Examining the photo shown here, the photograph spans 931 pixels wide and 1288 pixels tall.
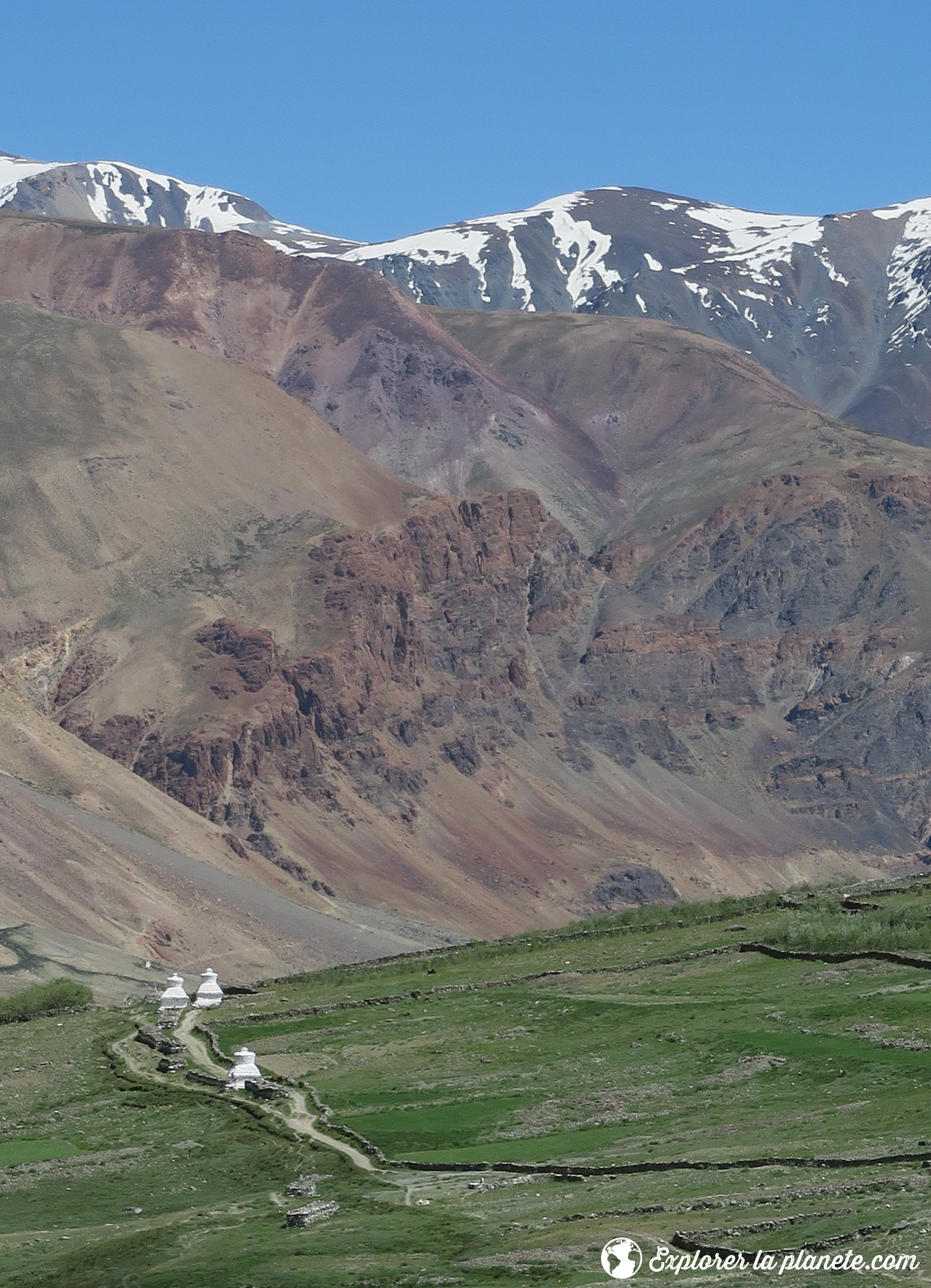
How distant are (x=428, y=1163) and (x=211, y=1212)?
20.4 feet

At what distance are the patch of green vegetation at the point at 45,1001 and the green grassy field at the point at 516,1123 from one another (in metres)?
5.58

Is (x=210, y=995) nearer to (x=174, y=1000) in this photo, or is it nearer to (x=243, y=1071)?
(x=174, y=1000)

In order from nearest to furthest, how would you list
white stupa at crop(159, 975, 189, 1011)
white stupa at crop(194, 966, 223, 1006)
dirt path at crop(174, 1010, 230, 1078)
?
dirt path at crop(174, 1010, 230, 1078) < white stupa at crop(159, 975, 189, 1011) < white stupa at crop(194, 966, 223, 1006)

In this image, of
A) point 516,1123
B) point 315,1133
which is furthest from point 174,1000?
point 516,1123

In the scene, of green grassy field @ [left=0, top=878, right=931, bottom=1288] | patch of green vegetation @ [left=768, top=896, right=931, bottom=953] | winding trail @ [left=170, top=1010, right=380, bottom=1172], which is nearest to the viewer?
green grassy field @ [left=0, top=878, right=931, bottom=1288]

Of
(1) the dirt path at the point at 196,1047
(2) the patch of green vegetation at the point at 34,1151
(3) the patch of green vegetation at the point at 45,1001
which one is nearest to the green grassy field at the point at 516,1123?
(2) the patch of green vegetation at the point at 34,1151

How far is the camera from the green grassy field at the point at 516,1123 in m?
49.2

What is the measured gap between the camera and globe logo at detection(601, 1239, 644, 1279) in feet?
148

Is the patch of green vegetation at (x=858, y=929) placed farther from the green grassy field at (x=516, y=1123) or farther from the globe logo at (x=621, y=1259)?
the globe logo at (x=621, y=1259)

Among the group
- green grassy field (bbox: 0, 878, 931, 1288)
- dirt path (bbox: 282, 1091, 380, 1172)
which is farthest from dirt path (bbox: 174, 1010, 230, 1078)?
dirt path (bbox: 282, 1091, 380, 1172)

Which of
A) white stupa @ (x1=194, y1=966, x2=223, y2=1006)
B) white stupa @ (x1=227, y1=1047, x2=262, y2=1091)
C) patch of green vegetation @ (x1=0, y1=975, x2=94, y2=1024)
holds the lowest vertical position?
patch of green vegetation @ (x1=0, y1=975, x2=94, y2=1024)

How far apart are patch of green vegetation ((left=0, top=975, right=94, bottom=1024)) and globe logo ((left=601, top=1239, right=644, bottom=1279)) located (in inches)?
2414

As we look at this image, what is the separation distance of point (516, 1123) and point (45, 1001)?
48.5 meters

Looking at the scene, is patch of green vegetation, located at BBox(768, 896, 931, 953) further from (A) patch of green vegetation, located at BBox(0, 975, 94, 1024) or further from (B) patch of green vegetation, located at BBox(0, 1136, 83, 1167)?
(A) patch of green vegetation, located at BBox(0, 975, 94, 1024)
